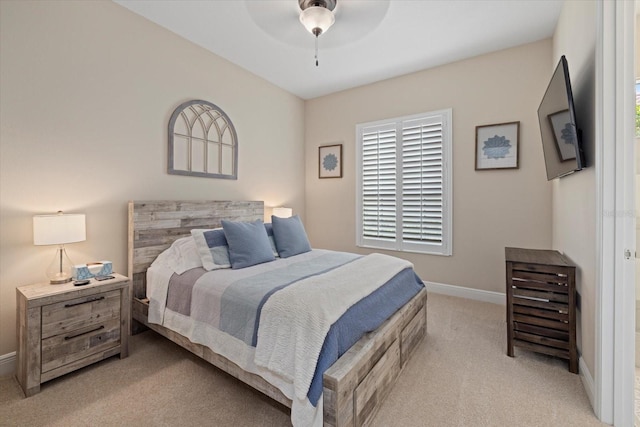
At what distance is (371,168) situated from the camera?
13.7 ft

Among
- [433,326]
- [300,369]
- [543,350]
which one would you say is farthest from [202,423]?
[543,350]

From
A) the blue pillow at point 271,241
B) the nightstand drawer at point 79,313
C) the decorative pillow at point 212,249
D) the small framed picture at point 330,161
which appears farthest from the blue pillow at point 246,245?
the small framed picture at point 330,161

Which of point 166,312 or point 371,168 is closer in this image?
point 166,312

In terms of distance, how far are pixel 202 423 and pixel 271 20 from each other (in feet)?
9.14

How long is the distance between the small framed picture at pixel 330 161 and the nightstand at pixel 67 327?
3108 mm

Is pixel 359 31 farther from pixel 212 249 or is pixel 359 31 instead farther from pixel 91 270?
pixel 91 270

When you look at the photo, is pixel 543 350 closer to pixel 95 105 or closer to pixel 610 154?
pixel 610 154

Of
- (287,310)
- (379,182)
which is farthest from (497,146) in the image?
(287,310)

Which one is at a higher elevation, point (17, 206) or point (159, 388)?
point (17, 206)

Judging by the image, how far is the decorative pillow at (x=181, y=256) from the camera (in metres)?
2.38

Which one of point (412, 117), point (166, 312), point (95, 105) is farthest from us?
point (412, 117)

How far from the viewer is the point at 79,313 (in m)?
2.00

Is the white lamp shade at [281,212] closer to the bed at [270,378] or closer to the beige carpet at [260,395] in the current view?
the bed at [270,378]

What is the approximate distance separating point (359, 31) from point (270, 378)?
2479 mm
